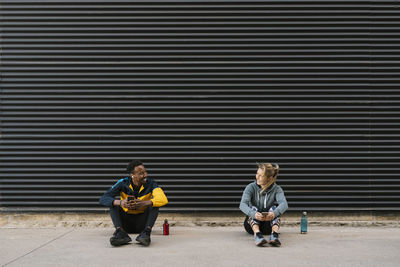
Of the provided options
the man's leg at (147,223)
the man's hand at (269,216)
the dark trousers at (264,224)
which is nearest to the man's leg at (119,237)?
the man's leg at (147,223)

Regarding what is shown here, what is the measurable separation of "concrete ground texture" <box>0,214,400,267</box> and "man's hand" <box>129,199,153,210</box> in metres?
0.53

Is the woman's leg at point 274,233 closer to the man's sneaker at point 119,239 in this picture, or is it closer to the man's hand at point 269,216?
the man's hand at point 269,216

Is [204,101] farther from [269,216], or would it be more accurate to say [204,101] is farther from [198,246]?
[198,246]

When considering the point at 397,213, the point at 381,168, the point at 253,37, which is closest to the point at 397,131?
the point at 381,168

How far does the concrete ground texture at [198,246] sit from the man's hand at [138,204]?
530 mm

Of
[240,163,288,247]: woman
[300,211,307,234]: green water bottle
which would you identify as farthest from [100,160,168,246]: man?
[300,211,307,234]: green water bottle

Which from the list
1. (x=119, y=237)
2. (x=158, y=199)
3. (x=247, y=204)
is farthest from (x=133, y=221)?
(x=247, y=204)

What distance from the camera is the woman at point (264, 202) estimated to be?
6031 mm

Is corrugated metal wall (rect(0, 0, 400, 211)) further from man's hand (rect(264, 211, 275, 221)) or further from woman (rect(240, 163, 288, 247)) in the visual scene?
man's hand (rect(264, 211, 275, 221))

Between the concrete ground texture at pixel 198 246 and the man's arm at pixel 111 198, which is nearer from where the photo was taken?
the concrete ground texture at pixel 198 246

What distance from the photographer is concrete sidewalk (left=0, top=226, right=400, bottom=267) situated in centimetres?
494

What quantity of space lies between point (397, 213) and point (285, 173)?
2.10 metres

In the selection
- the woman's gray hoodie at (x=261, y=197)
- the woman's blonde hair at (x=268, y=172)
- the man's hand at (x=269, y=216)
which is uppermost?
the woman's blonde hair at (x=268, y=172)

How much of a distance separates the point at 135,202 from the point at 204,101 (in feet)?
7.95
